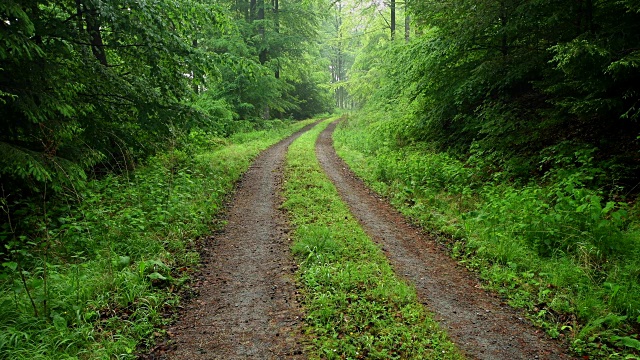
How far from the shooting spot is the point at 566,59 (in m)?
6.57

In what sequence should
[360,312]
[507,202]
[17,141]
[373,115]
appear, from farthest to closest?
[373,115]
[507,202]
[17,141]
[360,312]

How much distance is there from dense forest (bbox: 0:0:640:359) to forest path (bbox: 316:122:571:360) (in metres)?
0.35

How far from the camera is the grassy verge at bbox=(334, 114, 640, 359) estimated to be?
4473 mm

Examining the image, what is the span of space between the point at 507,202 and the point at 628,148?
2595mm

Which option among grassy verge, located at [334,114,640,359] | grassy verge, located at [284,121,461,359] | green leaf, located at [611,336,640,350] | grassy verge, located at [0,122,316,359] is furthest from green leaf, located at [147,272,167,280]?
green leaf, located at [611,336,640,350]

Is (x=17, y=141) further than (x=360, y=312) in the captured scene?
Yes

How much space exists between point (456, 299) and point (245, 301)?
3.26 m

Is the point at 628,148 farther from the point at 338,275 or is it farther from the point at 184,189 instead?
the point at 184,189

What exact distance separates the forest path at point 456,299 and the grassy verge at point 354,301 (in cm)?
27

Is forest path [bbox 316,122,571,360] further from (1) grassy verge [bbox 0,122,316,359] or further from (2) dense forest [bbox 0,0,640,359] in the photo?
(1) grassy verge [bbox 0,122,316,359]

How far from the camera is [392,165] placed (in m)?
12.9

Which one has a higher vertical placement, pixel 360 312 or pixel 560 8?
pixel 560 8

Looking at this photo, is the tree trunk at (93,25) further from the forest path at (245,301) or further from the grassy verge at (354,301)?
the grassy verge at (354,301)

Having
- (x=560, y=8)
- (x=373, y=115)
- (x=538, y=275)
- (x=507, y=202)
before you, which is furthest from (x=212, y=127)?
(x=373, y=115)
